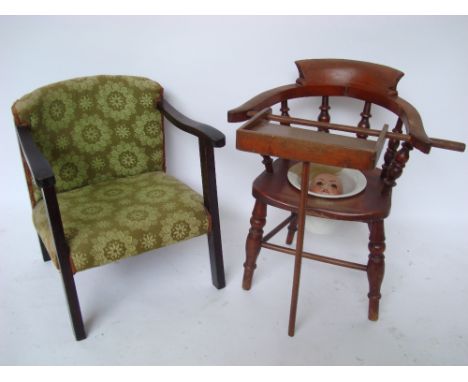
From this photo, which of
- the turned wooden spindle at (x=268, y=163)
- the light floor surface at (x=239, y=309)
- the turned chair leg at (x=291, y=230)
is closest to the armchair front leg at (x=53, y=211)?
the light floor surface at (x=239, y=309)

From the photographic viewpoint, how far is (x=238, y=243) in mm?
2191

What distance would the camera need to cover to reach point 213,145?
1.57 metres

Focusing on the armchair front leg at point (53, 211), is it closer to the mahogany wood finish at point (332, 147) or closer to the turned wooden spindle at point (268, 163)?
the mahogany wood finish at point (332, 147)

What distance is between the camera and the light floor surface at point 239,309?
5.15ft

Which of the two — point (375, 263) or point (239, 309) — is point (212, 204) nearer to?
point (239, 309)

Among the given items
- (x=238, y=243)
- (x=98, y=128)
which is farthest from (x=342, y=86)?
(x=98, y=128)

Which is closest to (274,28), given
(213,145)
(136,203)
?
(213,145)

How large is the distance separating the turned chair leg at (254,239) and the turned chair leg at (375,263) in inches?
15.6

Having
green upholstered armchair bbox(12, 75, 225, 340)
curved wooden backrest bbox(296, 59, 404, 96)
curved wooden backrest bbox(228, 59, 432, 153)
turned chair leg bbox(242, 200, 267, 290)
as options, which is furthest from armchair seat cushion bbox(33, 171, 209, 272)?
curved wooden backrest bbox(296, 59, 404, 96)

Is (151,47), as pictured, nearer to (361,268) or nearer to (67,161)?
(67,161)

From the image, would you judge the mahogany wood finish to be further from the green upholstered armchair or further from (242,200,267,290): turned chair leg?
the green upholstered armchair

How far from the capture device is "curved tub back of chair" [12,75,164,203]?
68.1 inches

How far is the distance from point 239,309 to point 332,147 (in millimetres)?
833

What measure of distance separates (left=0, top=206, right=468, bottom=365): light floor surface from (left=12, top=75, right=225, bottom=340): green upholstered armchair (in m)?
0.13
